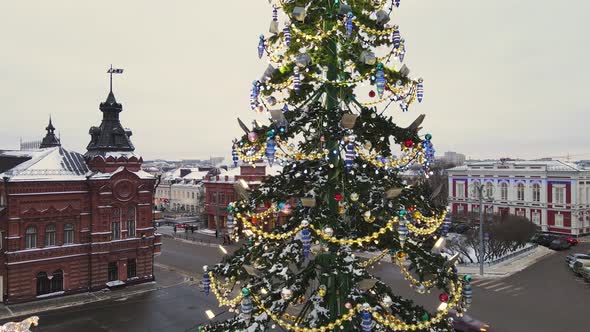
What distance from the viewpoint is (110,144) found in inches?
1148

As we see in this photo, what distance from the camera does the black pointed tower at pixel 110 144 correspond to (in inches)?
1121

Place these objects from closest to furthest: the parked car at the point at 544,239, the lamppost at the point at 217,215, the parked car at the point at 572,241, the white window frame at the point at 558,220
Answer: the parked car at the point at 572,241, the parked car at the point at 544,239, the white window frame at the point at 558,220, the lamppost at the point at 217,215

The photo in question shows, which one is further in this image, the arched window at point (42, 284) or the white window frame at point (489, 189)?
the white window frame at point (489, 189)

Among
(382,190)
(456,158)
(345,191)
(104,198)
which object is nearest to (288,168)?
(345,191)

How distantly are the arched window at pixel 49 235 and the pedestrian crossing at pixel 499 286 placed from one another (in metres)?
27.2

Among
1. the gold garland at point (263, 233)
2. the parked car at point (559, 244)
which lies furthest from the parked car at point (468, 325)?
the parked car at point (559, 244)

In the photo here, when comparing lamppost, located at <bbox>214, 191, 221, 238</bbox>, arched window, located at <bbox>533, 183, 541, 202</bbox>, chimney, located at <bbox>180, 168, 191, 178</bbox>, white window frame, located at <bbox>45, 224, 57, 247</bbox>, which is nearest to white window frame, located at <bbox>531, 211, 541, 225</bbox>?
arched window, located at <bbox>533, 183, 541, 202</bbox>

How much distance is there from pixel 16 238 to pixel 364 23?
83.8ft

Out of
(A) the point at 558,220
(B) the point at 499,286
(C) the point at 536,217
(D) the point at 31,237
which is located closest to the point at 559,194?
(A) the point at 558,220

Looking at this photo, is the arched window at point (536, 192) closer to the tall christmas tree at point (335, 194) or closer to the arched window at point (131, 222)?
the arched window at point (131, 222)

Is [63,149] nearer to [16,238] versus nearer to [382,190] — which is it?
[16,238]

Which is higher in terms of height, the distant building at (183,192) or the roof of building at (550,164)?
the roof of building at (550,164)

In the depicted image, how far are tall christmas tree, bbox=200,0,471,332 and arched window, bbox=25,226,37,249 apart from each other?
2281 cm

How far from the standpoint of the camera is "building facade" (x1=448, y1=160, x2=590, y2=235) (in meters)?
46.2
